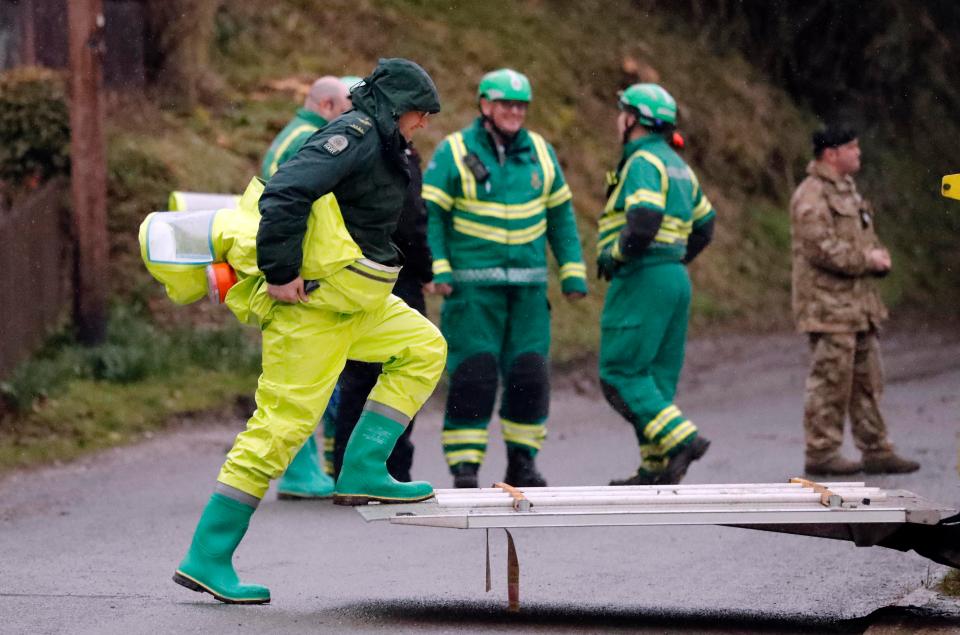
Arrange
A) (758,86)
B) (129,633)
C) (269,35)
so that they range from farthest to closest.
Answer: (758,86), (269,35), (129,633)

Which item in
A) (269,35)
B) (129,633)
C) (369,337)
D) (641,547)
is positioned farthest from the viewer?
(269,35)

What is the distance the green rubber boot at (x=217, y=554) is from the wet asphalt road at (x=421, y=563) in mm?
76

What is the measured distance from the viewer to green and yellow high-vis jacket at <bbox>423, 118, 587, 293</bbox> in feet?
29.4

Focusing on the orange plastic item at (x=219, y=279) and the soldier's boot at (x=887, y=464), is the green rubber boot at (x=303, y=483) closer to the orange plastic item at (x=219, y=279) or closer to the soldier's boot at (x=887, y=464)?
the orange plastic item at (x=219, y=279)

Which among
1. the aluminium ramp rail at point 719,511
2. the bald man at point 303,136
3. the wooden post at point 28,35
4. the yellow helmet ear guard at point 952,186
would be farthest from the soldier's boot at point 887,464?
the wooden post at point 28,35

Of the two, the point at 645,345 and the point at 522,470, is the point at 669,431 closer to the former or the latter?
the point at 645,345

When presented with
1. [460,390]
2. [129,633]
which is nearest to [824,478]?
[460,390]

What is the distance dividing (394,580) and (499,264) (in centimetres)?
250

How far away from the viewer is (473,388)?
8.95 metres

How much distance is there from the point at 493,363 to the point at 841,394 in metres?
2.35

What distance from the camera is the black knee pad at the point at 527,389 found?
9078mm

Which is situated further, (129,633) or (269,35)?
(269,35)

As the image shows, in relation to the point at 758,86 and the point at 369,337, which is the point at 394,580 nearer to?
the point at 369,337

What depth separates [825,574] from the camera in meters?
7.20
